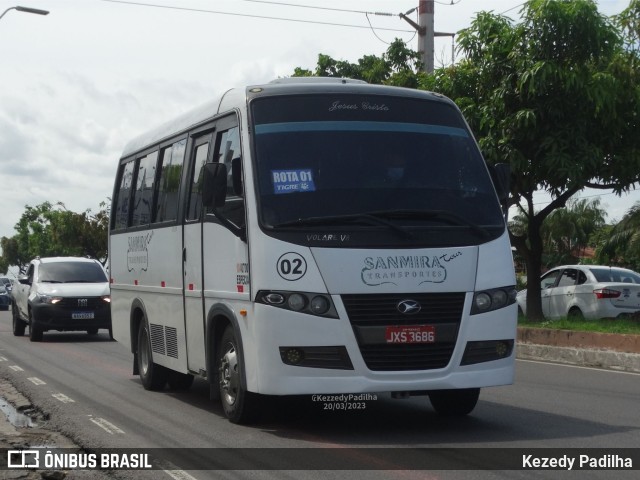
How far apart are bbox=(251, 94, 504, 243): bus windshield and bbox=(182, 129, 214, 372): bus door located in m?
1.38

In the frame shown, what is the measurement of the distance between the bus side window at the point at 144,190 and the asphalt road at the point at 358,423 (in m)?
2.08

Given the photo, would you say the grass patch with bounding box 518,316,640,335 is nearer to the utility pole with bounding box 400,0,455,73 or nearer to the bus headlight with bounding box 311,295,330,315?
the bus headlight with bounding box 311,295,330,315

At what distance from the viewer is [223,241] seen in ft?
33.5

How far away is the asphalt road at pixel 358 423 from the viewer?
8.45m

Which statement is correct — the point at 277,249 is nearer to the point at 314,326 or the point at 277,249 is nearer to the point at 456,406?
the point at 314,326

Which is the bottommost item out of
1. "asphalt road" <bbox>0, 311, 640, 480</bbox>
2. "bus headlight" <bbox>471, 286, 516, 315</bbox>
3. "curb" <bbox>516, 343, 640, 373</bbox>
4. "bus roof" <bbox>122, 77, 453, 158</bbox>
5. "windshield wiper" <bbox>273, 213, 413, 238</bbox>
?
"curb" <bbox>516, 343, 640, 373</bbox>

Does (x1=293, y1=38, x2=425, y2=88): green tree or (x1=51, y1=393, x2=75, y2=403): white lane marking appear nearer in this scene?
(x1=51, y1=393, x2=75, y2=403): white lane marking

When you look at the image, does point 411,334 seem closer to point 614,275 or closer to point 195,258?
point 195,258

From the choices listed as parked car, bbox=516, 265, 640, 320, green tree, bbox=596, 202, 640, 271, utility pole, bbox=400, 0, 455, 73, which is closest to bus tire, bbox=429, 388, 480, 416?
parked car, bbox=516, 265, 640, 320

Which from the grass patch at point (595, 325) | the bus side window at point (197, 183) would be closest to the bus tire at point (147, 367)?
the bus side window at point (197, 183)

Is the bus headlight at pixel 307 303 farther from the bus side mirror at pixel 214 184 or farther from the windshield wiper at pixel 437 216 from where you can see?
the bus side mirror at pixel 214 184

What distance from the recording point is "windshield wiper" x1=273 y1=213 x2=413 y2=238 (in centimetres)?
936

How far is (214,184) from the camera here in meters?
9.88

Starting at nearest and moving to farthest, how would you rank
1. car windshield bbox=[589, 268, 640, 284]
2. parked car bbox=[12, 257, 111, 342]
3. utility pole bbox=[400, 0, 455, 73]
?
parked car bbox=[12, 257, 111, 342] → car windshield bbox=[589, 268, 640, 284] → utility pole bbox=[400, 0, 455, 73]
